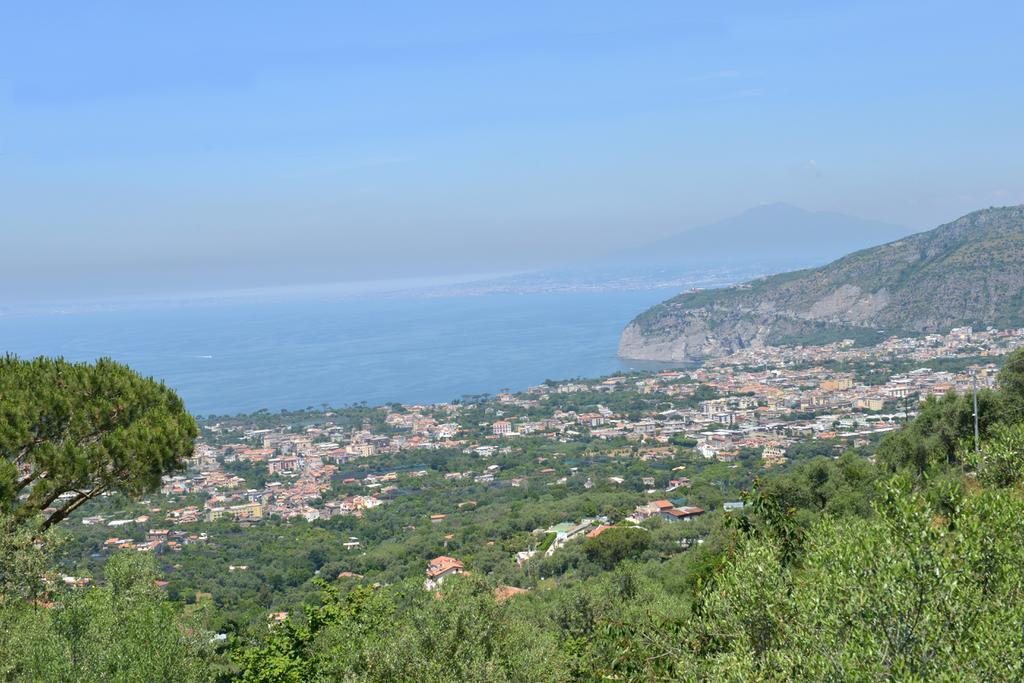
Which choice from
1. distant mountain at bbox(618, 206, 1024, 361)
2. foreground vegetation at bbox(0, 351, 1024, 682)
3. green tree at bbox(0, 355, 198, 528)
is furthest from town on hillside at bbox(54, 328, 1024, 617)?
distant mountain at bbox(618, 206, 1024, 361)

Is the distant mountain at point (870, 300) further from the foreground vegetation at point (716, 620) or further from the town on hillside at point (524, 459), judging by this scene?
the foreground vegetation at point (716, 620)

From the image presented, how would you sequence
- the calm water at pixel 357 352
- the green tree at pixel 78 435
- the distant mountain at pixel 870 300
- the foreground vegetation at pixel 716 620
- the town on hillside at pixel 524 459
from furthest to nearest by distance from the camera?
the calm water at pixel 357 352, the distant mountain at pixel 870 300, the town on hillside at pixel 524 459, the green tree at pixel 78 435, the foreground vegetation at pixel 716 620

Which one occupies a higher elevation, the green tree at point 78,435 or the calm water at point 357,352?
the green tree at point 78,435

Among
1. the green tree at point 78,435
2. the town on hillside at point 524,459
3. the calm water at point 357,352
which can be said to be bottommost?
the town on hillside at point 524,459

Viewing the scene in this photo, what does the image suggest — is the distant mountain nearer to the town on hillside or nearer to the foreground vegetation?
the town on hillside

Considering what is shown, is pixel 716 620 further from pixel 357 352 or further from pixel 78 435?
pixel 357 352

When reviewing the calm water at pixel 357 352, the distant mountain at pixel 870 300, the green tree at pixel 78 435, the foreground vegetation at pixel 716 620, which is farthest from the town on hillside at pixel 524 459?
the calm water at pixel 357 352
